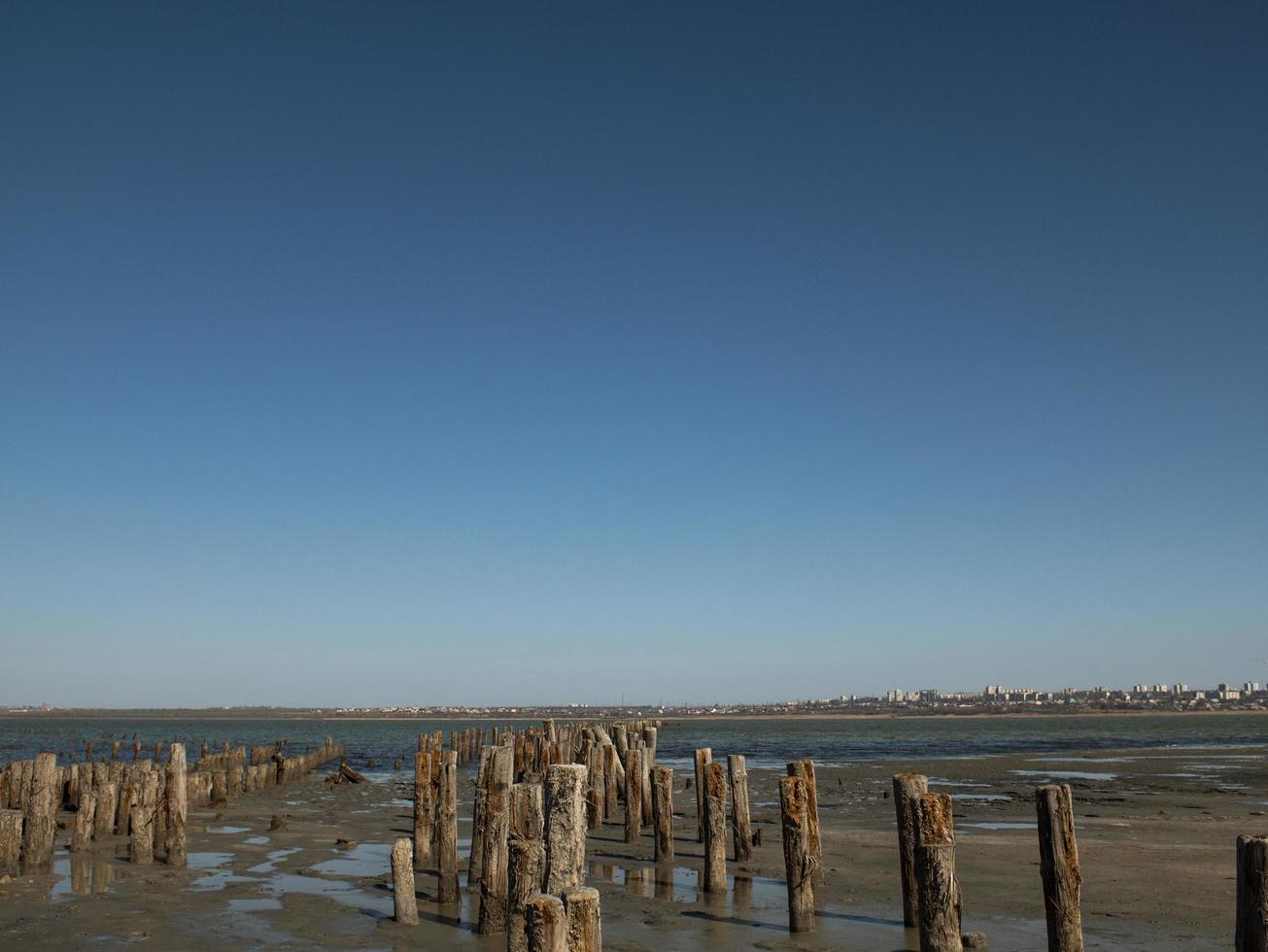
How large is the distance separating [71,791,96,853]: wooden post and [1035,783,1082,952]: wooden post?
1333 cm

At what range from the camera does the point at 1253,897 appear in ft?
20.6

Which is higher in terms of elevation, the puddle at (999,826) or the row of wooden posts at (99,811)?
the row of wooden posts at (99,811)

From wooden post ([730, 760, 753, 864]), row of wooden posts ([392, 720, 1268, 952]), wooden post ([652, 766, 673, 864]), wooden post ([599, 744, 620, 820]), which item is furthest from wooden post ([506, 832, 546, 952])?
wooden post ([599, 744, 620, 820])

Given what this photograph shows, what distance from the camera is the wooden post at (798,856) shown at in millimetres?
9875

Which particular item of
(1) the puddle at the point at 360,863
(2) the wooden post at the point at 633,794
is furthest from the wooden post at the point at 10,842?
(2) the wooden post at the point at 633,794

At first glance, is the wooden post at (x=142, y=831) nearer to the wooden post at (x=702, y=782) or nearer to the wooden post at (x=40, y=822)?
the wooden post at (x=40, y=822)

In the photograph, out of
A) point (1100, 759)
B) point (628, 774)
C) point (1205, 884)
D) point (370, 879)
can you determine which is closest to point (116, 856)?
point (370, 879)

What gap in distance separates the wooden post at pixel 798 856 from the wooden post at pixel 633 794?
7081 mm

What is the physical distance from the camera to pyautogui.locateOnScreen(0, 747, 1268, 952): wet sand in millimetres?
9711

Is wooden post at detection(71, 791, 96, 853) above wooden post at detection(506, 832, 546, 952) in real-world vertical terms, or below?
below

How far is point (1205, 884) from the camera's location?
12.2m

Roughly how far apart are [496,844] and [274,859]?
5.49m

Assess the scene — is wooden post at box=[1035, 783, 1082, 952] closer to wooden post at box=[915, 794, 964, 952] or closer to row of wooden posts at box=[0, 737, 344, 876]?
wooden post at box=[915, 794, 964, 952]

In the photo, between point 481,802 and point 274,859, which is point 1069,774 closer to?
point 274,859
